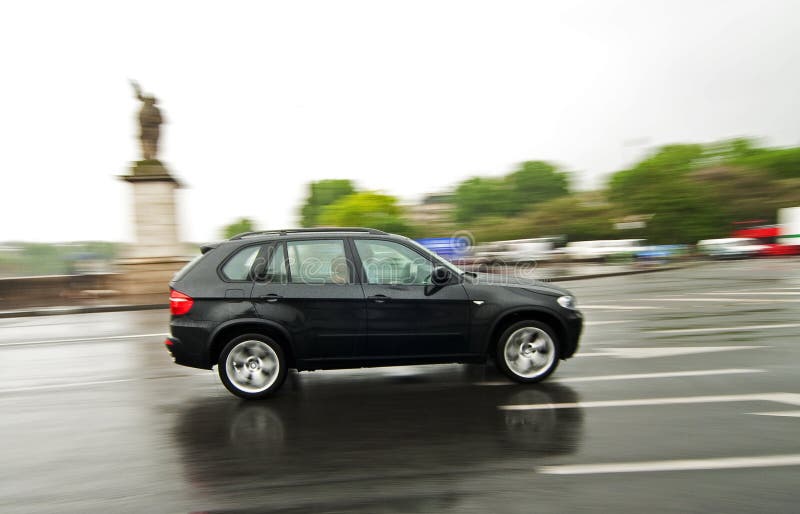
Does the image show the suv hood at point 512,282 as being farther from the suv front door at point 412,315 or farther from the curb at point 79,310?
the curb at point 79,310

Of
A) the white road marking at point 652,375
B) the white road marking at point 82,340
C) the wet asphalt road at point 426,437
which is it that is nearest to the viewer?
the wet asphalt road at point 426,437

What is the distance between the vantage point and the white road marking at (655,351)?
25.6 feet

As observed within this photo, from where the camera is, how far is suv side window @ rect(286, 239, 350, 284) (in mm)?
6277

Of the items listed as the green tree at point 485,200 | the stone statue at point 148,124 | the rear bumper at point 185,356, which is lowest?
the rear bumper at point 185,356

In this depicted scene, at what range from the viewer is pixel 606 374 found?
6.88 meters

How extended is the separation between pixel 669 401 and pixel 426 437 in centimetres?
240

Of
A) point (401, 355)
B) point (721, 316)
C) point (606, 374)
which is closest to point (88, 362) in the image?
point (401, 355)

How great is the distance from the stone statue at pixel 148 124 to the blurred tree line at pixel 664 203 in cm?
1396

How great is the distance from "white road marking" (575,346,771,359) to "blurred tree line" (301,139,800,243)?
26749 millimetres

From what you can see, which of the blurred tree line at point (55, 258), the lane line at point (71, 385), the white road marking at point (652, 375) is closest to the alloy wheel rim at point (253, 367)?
the lane line at point (71, 385)

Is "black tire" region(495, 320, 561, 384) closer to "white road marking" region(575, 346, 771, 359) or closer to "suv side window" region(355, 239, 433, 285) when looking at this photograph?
"suv side window" region(355, 239, 433, 285)

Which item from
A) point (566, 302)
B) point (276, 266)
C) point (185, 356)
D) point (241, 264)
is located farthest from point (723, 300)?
point (185, 356)

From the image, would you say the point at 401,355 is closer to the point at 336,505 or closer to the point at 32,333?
the point at 336,505

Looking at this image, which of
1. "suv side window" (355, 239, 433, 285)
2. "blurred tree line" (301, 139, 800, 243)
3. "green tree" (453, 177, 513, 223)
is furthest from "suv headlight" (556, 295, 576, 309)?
"green tree" (453, 177, 513, 223)
